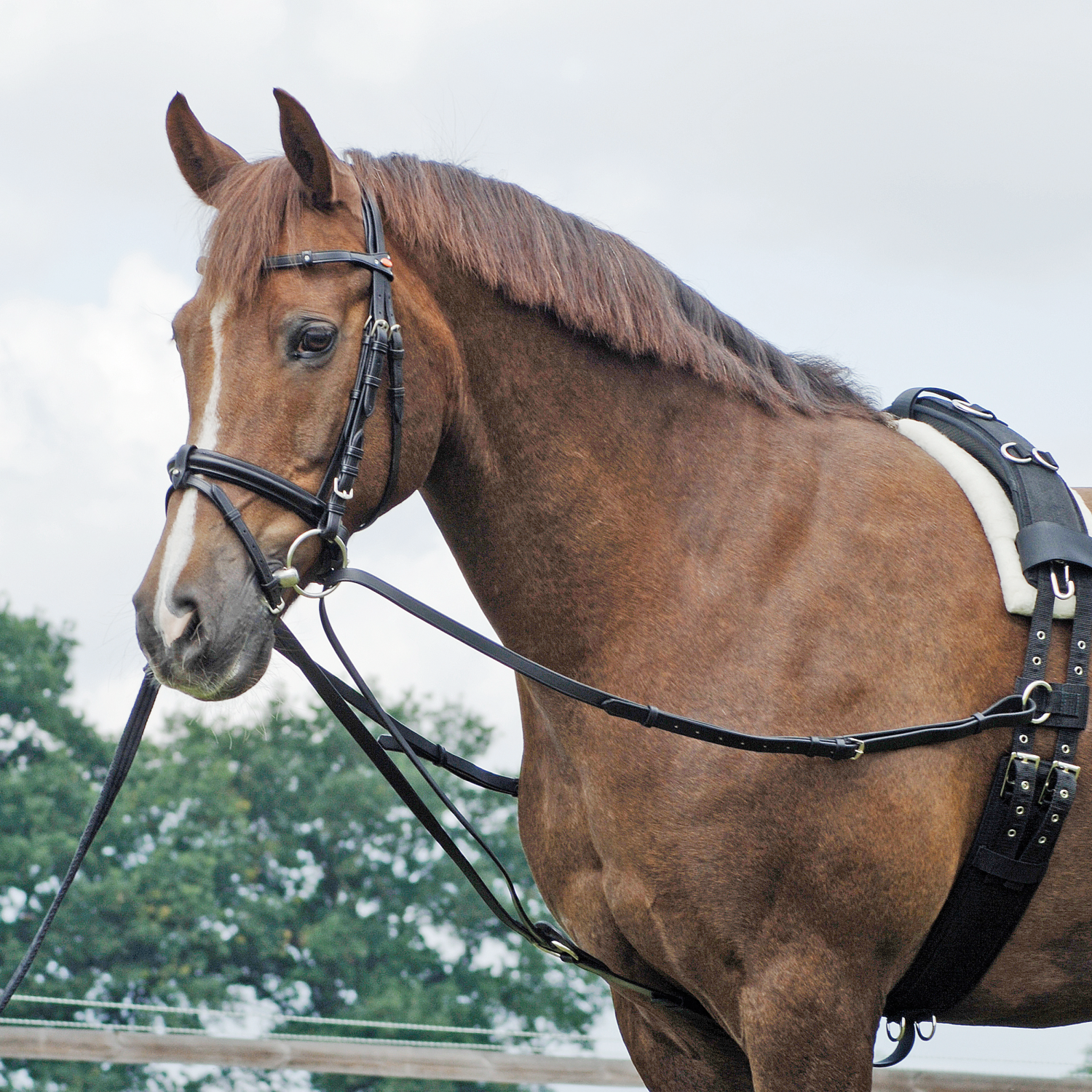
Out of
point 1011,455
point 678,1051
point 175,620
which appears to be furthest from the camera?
point 678,1051

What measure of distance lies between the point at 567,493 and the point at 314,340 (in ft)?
2.10

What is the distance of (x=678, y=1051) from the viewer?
2.85m

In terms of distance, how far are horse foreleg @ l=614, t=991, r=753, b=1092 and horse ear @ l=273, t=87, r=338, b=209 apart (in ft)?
6.52

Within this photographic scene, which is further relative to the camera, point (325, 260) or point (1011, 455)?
point (1011, 455)

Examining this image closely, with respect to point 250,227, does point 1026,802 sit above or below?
below

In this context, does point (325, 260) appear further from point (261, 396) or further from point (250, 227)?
point (261, 396)

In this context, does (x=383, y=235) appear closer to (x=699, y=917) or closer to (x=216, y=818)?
(x=699, y=917)

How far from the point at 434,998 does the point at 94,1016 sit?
8138mm

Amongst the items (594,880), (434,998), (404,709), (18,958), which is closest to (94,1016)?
(18,958)

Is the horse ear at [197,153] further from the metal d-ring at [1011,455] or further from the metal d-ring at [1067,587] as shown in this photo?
the metal d-ring at [1067,587]

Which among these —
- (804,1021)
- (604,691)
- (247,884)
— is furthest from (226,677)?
(247,884)

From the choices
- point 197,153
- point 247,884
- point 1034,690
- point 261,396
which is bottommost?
point 1034,690

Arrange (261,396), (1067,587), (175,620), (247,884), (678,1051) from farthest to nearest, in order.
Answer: (247,884) < (678,1051) < (1067,587) < (261,396) < (175,620)

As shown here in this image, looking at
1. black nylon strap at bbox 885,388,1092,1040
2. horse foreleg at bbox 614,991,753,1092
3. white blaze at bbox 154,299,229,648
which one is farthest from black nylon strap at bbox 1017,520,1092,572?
white blaze at bbox 154,299,229,648
